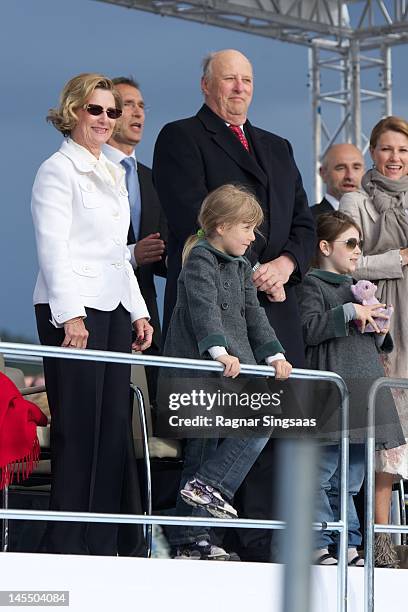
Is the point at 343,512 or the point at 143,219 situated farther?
the point at 143,219

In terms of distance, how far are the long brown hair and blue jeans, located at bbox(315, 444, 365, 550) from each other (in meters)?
0.93

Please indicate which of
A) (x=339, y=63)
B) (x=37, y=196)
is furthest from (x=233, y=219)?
(x=339, y=63)

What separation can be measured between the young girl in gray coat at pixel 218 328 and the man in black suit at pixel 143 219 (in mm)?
792

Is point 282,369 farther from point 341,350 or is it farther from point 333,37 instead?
point 333,37

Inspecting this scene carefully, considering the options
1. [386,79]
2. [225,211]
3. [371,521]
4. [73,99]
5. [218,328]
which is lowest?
[371,521]

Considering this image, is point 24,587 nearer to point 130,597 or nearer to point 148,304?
point 130,597

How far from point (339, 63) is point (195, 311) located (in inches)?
439

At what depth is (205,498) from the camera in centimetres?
559

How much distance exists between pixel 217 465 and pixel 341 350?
94 centimetres

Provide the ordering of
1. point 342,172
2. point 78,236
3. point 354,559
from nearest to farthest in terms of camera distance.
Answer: point 78,236 < point 354,559 < point 342,172

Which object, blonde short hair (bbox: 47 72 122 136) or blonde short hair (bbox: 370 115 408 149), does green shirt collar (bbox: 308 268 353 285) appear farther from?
blonde short hair (bbox: 47 72 122 136)

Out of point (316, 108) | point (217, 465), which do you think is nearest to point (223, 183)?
point (217, 465)

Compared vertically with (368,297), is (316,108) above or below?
above

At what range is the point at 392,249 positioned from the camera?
687cm
